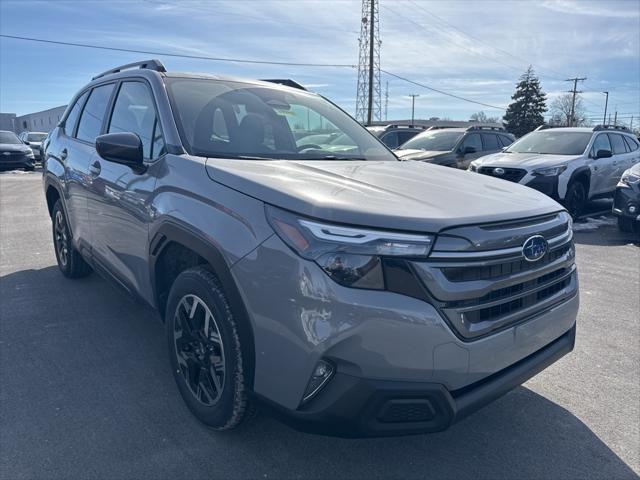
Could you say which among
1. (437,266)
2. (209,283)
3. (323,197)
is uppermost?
(323,197)

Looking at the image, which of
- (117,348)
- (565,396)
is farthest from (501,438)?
(117,348)

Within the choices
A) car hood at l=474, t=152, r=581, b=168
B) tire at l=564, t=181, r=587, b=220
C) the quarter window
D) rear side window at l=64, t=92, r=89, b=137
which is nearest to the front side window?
rear side window at l=64, t=92, r=89, b=137

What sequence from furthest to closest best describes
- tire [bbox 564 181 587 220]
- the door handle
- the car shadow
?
tire [bbox 564 181 587 220]
the door handle
the car shadow

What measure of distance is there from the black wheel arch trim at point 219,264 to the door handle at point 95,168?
1246 mm

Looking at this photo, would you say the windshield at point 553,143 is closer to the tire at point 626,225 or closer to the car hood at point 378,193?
the tire at point 626,225

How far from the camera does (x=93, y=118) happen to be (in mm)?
4262

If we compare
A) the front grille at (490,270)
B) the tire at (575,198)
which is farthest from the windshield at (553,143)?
the front grille at (490,270)

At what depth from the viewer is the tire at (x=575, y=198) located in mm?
9086

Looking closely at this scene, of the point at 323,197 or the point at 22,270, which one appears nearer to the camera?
the point at 323,197

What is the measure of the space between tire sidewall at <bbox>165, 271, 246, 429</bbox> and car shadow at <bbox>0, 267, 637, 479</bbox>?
0.15 meters

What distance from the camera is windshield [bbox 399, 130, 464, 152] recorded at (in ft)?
40.3

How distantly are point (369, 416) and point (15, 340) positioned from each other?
3.01 meters

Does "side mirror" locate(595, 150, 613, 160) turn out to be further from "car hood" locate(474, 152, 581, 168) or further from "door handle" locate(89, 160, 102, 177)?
"door handle" locate(89, 160, 102, 177)

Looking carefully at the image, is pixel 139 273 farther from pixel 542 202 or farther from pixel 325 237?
pixel 542 202
